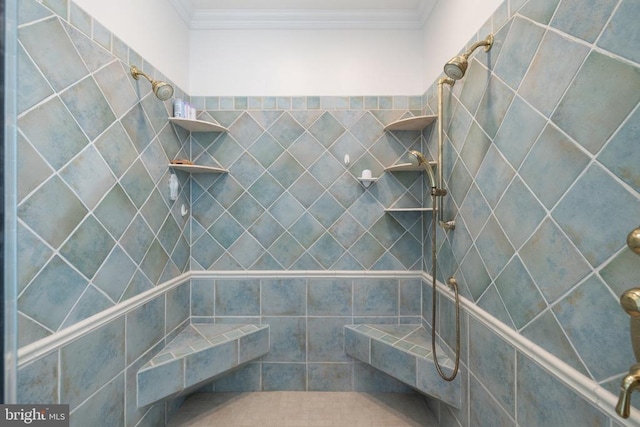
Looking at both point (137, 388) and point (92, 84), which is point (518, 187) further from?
point (137, 388)

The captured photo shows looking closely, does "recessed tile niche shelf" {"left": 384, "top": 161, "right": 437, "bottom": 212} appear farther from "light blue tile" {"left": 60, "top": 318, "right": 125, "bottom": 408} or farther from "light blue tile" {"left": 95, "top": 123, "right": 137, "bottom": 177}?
"light blue tile" {"left": 60, "top": 318, "right": 125, "bottom": 408}

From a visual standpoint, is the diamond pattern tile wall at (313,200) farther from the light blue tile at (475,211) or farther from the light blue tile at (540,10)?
the light blue tile at (540,10)

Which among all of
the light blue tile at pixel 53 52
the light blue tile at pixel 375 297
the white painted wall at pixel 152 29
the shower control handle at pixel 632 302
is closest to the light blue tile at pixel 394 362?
the light blue tile at pixel 375 297

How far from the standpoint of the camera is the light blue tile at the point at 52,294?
0.97 meters

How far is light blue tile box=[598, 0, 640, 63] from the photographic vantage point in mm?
673

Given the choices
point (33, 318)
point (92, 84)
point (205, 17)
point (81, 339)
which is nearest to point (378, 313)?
point (81, 339)

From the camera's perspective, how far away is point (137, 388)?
1486mm

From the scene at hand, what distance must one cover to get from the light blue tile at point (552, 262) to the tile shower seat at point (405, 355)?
2.72 ft

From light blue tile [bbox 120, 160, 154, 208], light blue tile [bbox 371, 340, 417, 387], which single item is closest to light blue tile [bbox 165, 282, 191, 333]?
light blue tile [bbox 120, 160, 154, 208]

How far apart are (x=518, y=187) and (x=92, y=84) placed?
1.77 meters

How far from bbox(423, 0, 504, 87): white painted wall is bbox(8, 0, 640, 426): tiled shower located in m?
0.14

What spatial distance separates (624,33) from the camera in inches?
27.3

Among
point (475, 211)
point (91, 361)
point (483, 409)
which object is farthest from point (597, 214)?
point (91, 361)

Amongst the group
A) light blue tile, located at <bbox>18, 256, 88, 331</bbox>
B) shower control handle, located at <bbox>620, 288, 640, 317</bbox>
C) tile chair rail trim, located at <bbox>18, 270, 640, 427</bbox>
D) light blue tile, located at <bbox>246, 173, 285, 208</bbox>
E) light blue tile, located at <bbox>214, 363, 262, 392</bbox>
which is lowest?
light blue tile, located at <bbox>214, 363, 262, 392</bbox>
